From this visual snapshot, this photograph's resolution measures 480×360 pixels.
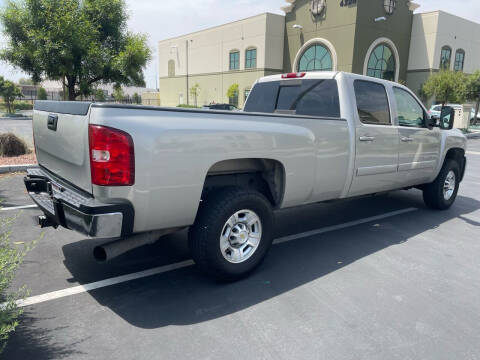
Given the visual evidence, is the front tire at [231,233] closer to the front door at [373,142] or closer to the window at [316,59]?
the front door at [373,142]

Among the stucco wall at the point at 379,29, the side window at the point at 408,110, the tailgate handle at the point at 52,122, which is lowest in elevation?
the tailgate handle at the point at 52,122

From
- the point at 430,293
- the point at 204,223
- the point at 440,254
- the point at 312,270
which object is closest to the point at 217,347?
the point at 204,223

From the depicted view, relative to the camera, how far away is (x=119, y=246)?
297 cm

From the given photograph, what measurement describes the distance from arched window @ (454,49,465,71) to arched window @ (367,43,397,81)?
6945 mm

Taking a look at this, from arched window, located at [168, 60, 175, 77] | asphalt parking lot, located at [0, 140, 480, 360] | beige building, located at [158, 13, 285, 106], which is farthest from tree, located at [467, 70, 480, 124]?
arched window, located at [168, 60, 175, 77]

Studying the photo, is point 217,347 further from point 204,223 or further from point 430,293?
point 430,293

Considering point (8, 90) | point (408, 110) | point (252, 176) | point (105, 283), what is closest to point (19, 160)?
point (105, 283)

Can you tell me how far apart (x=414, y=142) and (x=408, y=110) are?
482 mm

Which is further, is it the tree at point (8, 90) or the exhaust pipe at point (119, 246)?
the tree at point (8, 90)

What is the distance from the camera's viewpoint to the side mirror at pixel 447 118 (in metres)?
5.77

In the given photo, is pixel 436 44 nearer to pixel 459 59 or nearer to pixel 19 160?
pixel 459 59

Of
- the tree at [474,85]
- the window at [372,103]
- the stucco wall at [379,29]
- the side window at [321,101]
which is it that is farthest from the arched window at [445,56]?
the side window at [321,101]

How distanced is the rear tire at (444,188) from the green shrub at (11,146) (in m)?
9.72

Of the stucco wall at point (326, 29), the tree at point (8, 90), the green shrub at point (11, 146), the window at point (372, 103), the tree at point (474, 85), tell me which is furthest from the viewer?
the tree at point (8, 90)
